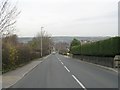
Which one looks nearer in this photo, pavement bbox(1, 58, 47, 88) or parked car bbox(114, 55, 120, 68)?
pavement bbox(1, 58, 47, 88)

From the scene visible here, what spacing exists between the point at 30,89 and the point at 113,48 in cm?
1963

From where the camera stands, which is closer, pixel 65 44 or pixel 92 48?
pixel 92 48

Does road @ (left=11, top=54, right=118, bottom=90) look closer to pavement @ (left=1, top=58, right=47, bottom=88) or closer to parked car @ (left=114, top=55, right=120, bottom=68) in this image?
pavement @ (left=1, top=58, right=47, bottom=88)

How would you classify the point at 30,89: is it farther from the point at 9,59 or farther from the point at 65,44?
the point at 65,44

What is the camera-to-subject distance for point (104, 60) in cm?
3562

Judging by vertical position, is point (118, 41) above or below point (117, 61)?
above

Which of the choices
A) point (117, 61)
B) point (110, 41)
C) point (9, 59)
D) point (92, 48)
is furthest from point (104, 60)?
point (9, 59)

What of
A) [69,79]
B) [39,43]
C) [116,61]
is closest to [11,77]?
[69,79]

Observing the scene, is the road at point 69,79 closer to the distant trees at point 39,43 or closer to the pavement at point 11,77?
the pavement at point 11,77

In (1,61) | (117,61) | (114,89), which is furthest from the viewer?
(117,61)

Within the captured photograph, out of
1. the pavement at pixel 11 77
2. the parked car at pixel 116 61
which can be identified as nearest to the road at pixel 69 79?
the pavement at pixel 11 77

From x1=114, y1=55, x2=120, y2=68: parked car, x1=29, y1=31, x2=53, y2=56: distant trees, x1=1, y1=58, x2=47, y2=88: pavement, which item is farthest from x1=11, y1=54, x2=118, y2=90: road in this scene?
x1=29, y1=31, x2=53, y2=56: distant trees

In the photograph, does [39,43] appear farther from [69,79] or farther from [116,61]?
[69,79]

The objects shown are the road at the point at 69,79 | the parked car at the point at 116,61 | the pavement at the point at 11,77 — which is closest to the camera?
the road at the point at 69,79
